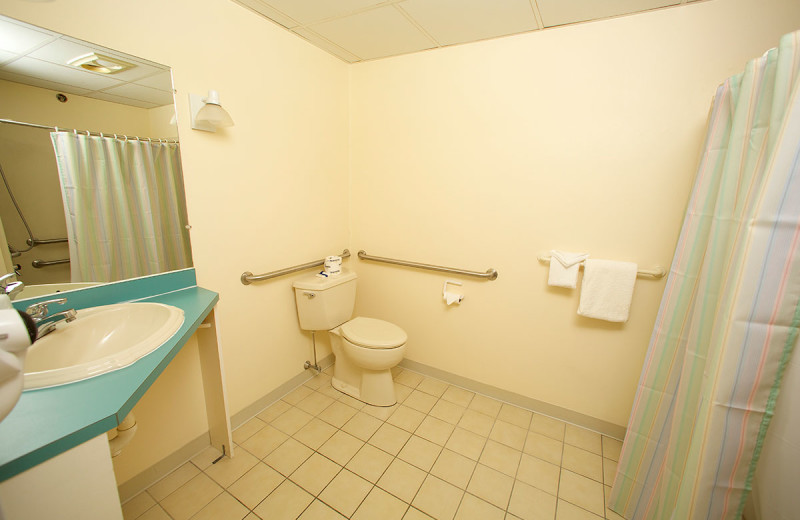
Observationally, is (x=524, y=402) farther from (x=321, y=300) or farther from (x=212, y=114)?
(x=212, y=114)

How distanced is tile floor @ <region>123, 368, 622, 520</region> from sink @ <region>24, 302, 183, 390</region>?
79 centimetres

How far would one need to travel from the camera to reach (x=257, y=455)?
61.9 inches

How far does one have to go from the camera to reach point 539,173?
1.70m

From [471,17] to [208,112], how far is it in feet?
4.32

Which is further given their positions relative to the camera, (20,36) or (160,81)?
(160,81)

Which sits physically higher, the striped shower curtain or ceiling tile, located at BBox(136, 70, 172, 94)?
ceiling tile, located at BBox(136, 70, 172, 94)

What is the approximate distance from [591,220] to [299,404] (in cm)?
204

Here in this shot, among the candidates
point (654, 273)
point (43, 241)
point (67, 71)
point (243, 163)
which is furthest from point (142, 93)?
point (654, 273)

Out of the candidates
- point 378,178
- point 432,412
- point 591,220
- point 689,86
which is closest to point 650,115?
point 689,86

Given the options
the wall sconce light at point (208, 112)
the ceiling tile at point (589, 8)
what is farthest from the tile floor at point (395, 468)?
the ceiling tile at point (589, 8)

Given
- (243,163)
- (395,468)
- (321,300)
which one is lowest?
Answer: (395,468)

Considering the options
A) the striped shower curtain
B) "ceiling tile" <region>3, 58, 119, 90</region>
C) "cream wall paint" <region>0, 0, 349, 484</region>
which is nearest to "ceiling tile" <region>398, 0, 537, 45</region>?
"cream wall paint" <region>0, 0, 349, 484</region>

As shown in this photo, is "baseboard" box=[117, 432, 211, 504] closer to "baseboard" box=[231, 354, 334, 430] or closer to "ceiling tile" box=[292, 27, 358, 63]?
"baseboard" box=[231, 354, 334, 430]

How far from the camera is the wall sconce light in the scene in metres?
1.32
